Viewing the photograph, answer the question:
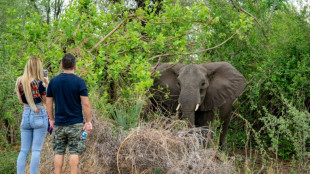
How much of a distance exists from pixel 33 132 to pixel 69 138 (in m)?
0.91

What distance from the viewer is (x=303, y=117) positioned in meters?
7.97

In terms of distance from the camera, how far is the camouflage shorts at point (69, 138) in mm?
5762

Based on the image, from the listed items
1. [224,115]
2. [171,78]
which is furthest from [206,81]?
[224,115]

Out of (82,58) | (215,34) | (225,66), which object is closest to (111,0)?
(215,34)

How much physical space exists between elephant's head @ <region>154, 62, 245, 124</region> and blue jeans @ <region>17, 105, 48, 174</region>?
13.0 ft

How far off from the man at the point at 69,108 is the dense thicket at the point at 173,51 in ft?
4.95

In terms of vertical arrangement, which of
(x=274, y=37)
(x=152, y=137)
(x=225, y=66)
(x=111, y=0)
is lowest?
(x=152, y=137)

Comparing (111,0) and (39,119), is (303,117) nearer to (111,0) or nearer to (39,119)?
(39,119)

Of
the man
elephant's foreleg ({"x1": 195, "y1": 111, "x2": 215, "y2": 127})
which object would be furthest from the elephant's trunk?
the man

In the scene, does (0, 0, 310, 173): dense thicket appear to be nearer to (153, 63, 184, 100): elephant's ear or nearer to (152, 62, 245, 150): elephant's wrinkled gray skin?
(153, 63, 184, 100): elephant's ear

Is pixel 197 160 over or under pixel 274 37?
under

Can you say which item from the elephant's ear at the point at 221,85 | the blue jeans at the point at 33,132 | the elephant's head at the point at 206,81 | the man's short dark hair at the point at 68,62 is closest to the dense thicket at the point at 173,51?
the elephant's head at the point at 206,81

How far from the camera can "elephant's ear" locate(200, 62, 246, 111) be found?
10359 mm

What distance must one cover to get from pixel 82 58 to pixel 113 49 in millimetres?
755
